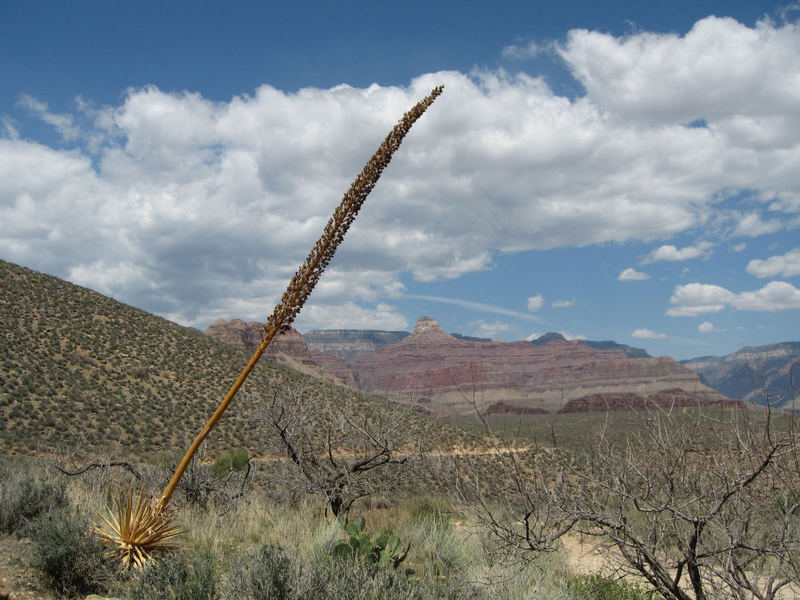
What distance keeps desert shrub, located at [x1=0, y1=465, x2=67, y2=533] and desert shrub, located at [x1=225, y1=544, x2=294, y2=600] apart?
9.69ft

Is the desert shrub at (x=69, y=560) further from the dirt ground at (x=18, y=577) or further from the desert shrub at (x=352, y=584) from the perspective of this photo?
the desert shrub at (x=352, y=584)

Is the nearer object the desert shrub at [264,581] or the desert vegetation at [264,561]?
the desert shrub at [264,581]

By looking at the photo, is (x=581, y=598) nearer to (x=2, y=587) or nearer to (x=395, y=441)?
(x=395, y=441)

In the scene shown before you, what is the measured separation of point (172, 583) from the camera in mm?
4184

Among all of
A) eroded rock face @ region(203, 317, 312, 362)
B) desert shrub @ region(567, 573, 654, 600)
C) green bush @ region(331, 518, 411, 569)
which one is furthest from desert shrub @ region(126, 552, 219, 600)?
eroded rock face @ region(203, 317, 312, 362)

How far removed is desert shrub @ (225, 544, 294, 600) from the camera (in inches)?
166

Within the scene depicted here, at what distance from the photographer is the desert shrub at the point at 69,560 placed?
185 inches

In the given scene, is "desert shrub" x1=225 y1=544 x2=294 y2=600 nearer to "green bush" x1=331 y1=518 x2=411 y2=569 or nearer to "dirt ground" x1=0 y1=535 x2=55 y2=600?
"green bush" x1=331 y1=518 x2=411 y2=569

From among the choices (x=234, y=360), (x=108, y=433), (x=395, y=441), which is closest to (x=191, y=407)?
(x=108, y=433)

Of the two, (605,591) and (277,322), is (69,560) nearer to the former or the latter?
(277,322)

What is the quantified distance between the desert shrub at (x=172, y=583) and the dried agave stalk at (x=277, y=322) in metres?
0.28

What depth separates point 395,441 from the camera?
9953mm

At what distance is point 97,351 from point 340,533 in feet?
101

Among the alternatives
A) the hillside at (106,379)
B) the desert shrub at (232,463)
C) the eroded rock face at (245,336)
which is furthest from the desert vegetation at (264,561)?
the eroded rock face at (245,336)
